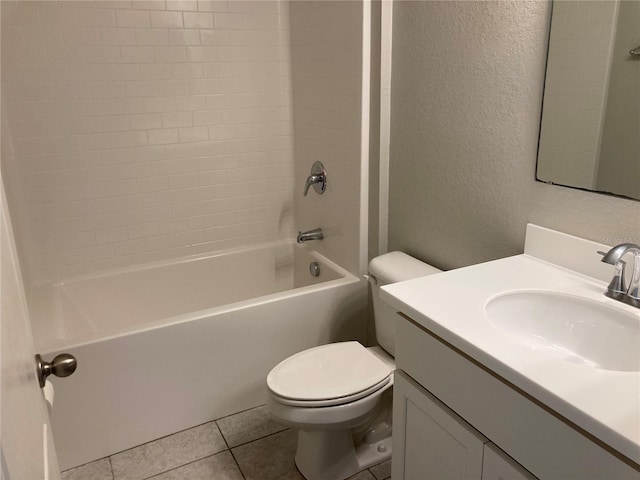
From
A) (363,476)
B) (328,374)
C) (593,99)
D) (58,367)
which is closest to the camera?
(58,367)

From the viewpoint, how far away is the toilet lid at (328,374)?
1.69 m

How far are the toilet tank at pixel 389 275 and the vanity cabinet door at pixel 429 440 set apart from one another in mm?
518

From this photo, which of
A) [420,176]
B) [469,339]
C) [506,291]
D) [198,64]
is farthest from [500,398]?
[198,64]

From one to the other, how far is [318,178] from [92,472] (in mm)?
1543

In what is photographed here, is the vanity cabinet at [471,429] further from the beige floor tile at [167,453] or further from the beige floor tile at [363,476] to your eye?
the beige floor tile at [167,453]

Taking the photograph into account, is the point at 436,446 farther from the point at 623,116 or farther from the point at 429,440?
the point at 623,116

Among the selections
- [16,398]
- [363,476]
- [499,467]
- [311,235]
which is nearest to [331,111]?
[311,235]

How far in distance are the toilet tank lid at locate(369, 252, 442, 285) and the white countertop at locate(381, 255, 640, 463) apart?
0.41 metres

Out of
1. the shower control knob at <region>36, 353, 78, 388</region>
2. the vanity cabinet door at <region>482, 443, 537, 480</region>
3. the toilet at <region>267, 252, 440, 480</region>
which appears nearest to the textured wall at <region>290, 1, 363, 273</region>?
the toilet at <region>267, 252, 440, 480</region>

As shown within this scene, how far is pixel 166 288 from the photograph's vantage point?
268cm

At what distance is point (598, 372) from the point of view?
3.15 ft

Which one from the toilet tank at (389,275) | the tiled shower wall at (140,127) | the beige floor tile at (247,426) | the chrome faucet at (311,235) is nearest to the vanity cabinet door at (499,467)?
the toilet tank at (389,275)

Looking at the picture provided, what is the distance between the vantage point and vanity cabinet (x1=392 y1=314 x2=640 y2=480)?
2.98 ft

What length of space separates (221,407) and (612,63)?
1.85 m
